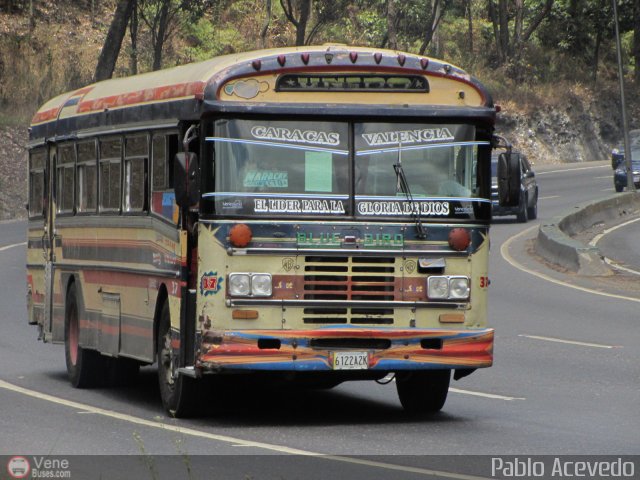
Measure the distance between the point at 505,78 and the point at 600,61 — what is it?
749 cm

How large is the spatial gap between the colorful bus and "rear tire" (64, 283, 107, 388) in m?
2.52

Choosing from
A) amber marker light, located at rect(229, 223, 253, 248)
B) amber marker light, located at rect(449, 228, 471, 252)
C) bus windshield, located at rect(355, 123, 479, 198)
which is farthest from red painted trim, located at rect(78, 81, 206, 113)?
amber marker light, located at rect(449, 228, 471, 252)

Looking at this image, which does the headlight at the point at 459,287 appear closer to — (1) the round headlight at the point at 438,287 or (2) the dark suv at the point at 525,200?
(1) the round headlight at the point at 438,287

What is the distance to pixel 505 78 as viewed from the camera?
71812 mm

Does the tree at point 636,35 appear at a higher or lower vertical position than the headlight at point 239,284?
higher

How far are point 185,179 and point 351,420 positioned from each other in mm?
2414

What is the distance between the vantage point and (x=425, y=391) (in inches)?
500

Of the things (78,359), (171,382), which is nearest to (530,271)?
(78,359)

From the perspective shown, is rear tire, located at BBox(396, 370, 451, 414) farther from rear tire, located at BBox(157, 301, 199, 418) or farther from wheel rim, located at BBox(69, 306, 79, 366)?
wheel rim, located at BBox(69, 306, 79, 366)

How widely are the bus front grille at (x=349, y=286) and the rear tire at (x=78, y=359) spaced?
3.98m

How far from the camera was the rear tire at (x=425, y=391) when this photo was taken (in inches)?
494

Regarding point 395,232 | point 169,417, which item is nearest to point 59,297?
point 169,417

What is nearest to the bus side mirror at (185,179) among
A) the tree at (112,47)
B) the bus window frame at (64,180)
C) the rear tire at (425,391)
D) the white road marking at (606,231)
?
the rear tire at (425,391)
